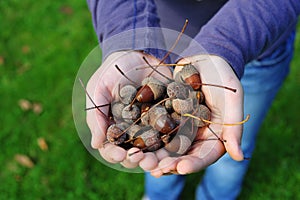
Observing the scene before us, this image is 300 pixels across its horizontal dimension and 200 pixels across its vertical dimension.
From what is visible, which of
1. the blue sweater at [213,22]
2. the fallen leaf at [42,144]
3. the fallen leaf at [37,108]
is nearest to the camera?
the blue sweater at [213,22]

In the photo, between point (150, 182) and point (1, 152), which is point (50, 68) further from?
point (150, 182)

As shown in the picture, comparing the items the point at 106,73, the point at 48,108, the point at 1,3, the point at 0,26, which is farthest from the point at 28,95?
the point at 106,73

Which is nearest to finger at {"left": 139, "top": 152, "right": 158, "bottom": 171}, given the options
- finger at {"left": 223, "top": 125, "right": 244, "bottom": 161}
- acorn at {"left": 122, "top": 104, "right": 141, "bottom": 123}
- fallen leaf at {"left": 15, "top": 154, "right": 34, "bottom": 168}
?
acorn at {"left": 122, "top": 104, "right": 141, "bottom": 123}

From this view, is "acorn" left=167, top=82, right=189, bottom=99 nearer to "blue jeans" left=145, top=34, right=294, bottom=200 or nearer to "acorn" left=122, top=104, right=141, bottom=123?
"acorn" left=122, top=104, right=141, bottom=123

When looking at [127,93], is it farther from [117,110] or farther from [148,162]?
[148,162]

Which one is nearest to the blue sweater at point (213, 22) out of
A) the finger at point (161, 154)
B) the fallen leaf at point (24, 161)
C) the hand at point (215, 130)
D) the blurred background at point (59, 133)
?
the hand at point (215, 130)

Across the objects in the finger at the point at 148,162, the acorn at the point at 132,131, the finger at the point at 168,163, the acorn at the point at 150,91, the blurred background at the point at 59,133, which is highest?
the acorn at the point at 150,91

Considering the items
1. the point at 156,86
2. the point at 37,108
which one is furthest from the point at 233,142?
the point at 37,108

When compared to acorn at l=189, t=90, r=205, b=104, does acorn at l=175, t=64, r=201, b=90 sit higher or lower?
higher

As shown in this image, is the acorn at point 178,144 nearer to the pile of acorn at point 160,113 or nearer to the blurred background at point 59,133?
the pile of acorn at point 160,113
